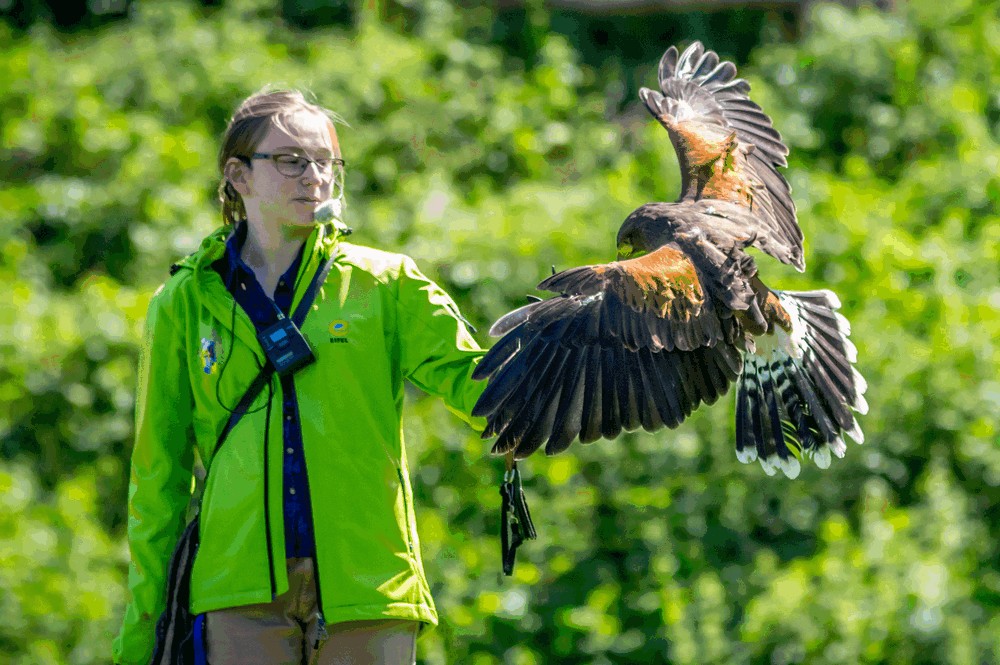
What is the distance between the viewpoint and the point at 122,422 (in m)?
7.29

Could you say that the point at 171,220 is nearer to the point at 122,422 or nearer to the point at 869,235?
the point at 122,422

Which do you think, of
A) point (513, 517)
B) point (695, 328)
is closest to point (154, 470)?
point (513, 517)

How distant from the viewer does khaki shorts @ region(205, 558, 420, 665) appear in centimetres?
299

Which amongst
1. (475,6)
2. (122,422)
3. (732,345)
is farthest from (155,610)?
(475,6)

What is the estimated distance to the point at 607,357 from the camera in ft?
12.0

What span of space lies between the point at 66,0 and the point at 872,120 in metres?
6.95

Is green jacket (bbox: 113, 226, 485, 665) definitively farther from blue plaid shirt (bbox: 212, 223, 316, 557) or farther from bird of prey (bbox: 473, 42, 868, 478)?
bird of prey (bbox: 473, 42, 868, 478)

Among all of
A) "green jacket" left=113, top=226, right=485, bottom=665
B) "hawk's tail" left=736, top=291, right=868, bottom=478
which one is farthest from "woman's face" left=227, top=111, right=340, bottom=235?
"hawk's tail" left=736, top=291, right=868, bottom=478

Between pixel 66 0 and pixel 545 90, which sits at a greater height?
pixel 66 0

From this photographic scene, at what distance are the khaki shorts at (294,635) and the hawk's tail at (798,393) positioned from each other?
5.41ft

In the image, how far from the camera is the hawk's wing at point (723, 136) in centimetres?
479

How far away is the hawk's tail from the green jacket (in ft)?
4.96

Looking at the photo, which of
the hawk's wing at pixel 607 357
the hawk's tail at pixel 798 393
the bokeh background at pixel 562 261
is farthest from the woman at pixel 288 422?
the bokeh background at pixel 562 261

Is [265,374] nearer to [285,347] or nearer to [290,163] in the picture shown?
[285,347]
